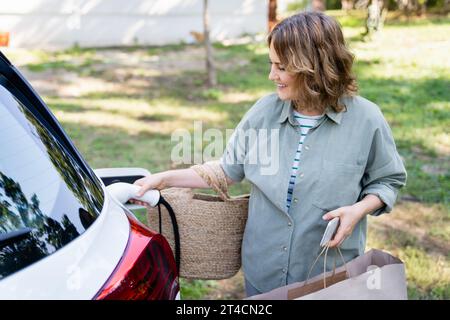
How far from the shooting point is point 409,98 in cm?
806

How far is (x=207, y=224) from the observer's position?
7.59 ft

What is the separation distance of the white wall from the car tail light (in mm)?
11816

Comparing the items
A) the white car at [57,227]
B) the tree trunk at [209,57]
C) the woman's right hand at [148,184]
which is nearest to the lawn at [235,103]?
the tree trunk at [209,57]

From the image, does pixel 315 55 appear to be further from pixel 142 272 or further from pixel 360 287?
A: pixel 142 272

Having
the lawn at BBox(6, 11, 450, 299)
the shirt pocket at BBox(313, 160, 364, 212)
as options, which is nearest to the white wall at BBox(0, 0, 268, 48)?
the lawn at BBox(6, 11, 450, 299)

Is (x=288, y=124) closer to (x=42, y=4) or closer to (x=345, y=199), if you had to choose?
A: (x=345, y=199)

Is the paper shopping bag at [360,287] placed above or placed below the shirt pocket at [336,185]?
below

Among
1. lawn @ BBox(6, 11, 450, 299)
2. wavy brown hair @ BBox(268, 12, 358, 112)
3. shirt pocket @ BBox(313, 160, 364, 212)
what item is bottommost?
lawn @ BBox(6, 11, 450, 299)

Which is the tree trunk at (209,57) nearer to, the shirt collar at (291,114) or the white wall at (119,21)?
the white wall at (119,21)

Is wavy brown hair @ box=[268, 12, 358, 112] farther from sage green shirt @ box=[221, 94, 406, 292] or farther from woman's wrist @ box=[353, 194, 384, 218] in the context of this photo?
woman's wrist @ box=[353, 194, 384, 218]

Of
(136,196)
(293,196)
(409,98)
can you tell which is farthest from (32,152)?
(409,98)

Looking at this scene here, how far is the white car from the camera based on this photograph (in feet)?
4.58

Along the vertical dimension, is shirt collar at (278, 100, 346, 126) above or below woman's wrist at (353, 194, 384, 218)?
above

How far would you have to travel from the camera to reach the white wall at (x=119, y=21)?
12.7m
